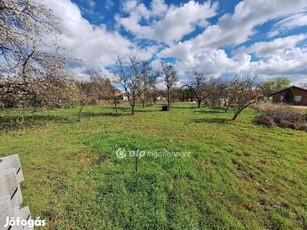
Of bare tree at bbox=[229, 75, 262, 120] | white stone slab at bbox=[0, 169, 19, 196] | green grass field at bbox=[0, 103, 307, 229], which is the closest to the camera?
white stone slab at bbox=[0, 169, 19, 196]

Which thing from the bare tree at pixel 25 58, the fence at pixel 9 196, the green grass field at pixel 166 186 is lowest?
the green grass field at pixel 166 186

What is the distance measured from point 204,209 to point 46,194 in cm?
316

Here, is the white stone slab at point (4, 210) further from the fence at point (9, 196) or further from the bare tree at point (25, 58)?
the bare tree at point (25, 58)

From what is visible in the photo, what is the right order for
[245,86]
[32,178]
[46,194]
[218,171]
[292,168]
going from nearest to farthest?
[46,194]
[32,178]
[218,171]
[292,168]
[245,86]

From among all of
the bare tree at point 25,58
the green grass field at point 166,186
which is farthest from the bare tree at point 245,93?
the bare tree at point 25,58

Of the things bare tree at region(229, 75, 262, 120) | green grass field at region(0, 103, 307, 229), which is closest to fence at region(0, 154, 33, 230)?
green grass field at region(0, 103, 307, 229)

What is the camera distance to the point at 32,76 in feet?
14.4

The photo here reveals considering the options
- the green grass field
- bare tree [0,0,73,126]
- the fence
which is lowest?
the green grass field

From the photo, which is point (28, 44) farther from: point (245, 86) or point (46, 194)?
point (245, 86)

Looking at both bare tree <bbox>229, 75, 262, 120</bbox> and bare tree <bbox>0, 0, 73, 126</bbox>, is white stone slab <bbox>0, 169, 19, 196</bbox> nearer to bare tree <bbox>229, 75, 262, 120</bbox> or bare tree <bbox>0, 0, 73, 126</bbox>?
bare tree <bbox>0, 0, 73, 126</bbox>

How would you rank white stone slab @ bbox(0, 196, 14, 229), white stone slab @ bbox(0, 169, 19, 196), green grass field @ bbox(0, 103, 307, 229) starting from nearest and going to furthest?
white stone slab @ bbox(0, 196, 14, 229)
white stone slab @ bbox(0, 169, 19, 196)
green grass field @ bbox(0, 103, 307, 229)

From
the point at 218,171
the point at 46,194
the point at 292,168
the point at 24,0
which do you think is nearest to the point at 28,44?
the point at 24,0

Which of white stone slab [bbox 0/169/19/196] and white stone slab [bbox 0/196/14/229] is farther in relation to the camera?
white stone slab [bbox 0/169/19/196]

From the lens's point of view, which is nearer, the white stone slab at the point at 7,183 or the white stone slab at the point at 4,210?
the white stone slab at the point at 4,210
